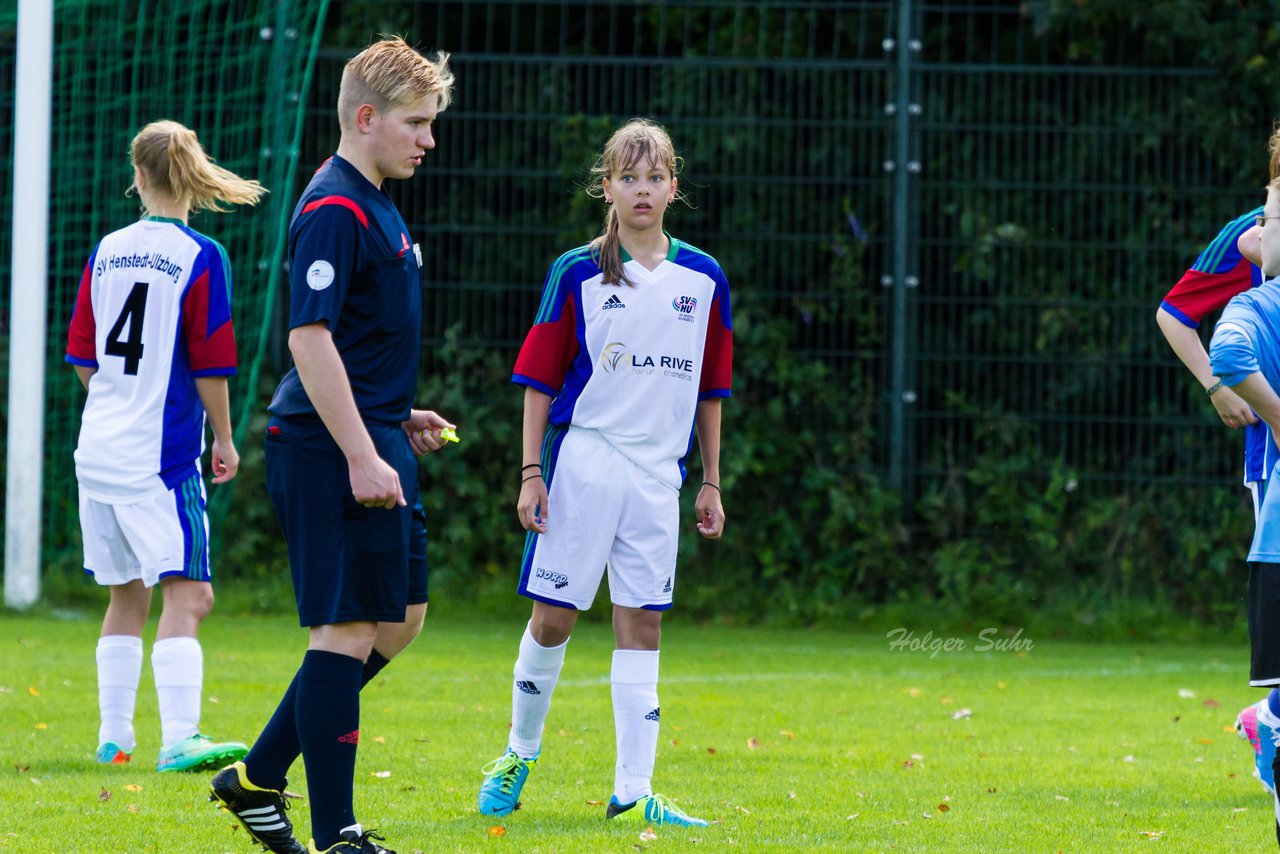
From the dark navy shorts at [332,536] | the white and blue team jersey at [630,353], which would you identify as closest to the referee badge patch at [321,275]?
the dark navy shorts at [332,536]

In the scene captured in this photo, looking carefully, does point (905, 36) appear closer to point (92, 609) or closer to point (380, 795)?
point (92, 609)

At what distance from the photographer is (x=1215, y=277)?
540 centimetres

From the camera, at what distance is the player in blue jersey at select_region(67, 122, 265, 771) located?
5.48 m

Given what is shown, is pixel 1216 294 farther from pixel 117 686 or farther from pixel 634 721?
pixel 117 686

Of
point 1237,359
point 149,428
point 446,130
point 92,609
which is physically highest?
point 446,130

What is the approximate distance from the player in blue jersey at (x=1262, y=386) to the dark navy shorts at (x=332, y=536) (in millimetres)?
1911

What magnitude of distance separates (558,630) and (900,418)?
20.4 ft

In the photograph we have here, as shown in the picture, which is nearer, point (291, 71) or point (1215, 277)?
point (1215, 277)

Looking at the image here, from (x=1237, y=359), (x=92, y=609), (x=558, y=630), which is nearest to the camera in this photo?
(x=1237, y=359)

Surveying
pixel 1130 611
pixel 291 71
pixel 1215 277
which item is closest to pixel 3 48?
pixel 291 71

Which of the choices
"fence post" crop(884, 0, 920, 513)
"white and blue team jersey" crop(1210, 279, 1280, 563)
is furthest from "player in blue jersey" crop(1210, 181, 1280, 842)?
"fence post" crop(884, 0, 920, 513)

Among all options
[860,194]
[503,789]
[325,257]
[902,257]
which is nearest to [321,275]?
[325,257]

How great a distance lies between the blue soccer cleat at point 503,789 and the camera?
4.77 meters

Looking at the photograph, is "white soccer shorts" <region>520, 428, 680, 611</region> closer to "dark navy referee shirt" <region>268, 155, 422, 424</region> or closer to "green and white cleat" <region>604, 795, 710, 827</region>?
"green and white cleat" <region>604, 795, 710, 827</region>
